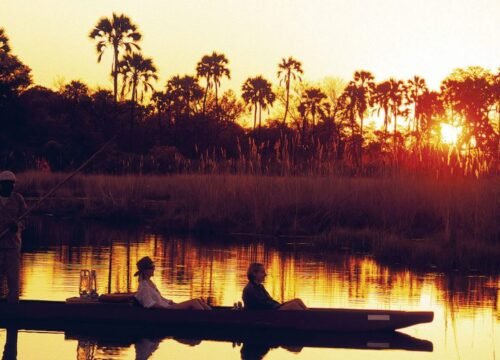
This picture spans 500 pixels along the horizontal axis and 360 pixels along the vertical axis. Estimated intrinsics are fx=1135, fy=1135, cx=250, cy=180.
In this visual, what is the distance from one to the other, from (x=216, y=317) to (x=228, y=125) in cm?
6600

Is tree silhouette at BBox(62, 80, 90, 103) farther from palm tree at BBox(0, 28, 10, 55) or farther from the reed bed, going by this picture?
the reed bed

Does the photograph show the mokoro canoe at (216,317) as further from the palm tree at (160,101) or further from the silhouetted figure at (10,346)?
the palm tree at (160,101)

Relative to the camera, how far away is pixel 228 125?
8056cm

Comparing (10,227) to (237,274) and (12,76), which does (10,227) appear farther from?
(12,76)

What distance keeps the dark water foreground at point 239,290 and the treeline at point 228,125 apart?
3886 mm

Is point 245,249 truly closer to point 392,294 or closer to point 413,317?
point 392,294

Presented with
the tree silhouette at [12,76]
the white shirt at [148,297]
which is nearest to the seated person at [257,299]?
the white shirt at [148,297]

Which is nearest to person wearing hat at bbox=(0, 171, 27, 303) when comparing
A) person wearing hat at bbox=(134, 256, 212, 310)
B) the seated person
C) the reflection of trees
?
person wearing hat at bbox=(134, 256, 212, 310)

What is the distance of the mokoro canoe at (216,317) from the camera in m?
14.7

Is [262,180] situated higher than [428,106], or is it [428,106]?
[428,106]

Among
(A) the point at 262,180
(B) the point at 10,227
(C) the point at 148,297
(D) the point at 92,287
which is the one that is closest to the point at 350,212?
(A) the point at 262,180

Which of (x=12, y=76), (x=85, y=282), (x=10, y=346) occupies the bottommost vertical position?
(x=10, y=346)

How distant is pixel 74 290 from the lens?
18.5 metres

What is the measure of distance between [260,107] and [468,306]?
236 ft
